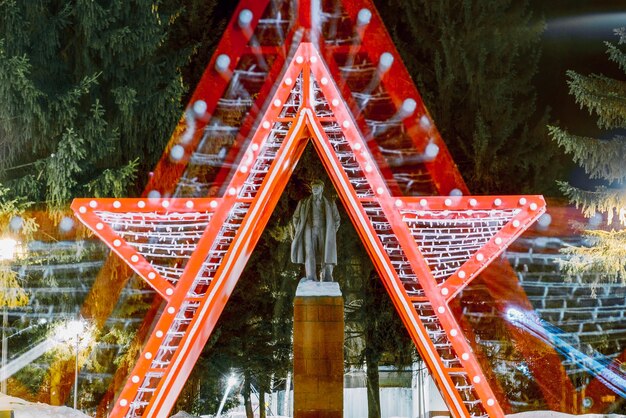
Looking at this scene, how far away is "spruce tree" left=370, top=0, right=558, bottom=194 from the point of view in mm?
18359

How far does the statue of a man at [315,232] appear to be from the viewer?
12320 millimetres

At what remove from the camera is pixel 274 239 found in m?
20.4

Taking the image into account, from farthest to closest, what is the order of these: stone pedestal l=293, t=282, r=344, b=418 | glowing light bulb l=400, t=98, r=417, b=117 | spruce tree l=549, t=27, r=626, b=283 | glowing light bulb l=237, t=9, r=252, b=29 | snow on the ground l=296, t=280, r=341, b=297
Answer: glowing light bulb l=237, t=9, r=252, b=29
glowing light bulb l=400, t=98, r=417, b=117
spruce tree l=549, t=27, r=626, b=283
snow on the ground l=296, t=280, r=341, b=297
stone pedestal l=293, t=282, r=344, b=418

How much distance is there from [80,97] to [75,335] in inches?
399

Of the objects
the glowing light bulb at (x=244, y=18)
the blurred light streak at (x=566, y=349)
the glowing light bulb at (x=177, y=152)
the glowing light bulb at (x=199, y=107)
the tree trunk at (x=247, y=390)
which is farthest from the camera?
the tree trunk at (x=247, y=390)

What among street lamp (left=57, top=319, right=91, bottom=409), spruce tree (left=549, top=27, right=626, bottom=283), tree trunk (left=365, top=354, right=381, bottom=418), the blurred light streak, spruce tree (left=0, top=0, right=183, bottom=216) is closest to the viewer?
Result: spruce tree (left=549, top=27, right=626, bottom=283)

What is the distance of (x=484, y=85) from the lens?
735 inches

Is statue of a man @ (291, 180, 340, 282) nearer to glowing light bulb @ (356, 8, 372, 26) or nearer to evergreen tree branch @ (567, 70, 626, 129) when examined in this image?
evergreen tree branch @ (567, 70, 626, 129)

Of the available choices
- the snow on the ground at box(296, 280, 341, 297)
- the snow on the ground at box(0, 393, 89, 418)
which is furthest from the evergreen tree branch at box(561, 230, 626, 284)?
the snow on the ground at box(0, 393, 89, 418)

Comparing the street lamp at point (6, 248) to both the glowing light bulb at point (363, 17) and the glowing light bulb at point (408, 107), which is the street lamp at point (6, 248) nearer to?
the glowing light bulb at point (408, 107)

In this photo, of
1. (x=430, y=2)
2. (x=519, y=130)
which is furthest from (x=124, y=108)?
(x=519, y=130)

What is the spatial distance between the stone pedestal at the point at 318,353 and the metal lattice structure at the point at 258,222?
164 cm

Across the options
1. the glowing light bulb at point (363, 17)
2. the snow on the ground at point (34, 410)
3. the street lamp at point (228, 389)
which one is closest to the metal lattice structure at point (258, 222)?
the snow on the ground at point (34, 410)

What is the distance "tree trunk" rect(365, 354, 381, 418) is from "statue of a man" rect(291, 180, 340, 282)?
27.4 feet
